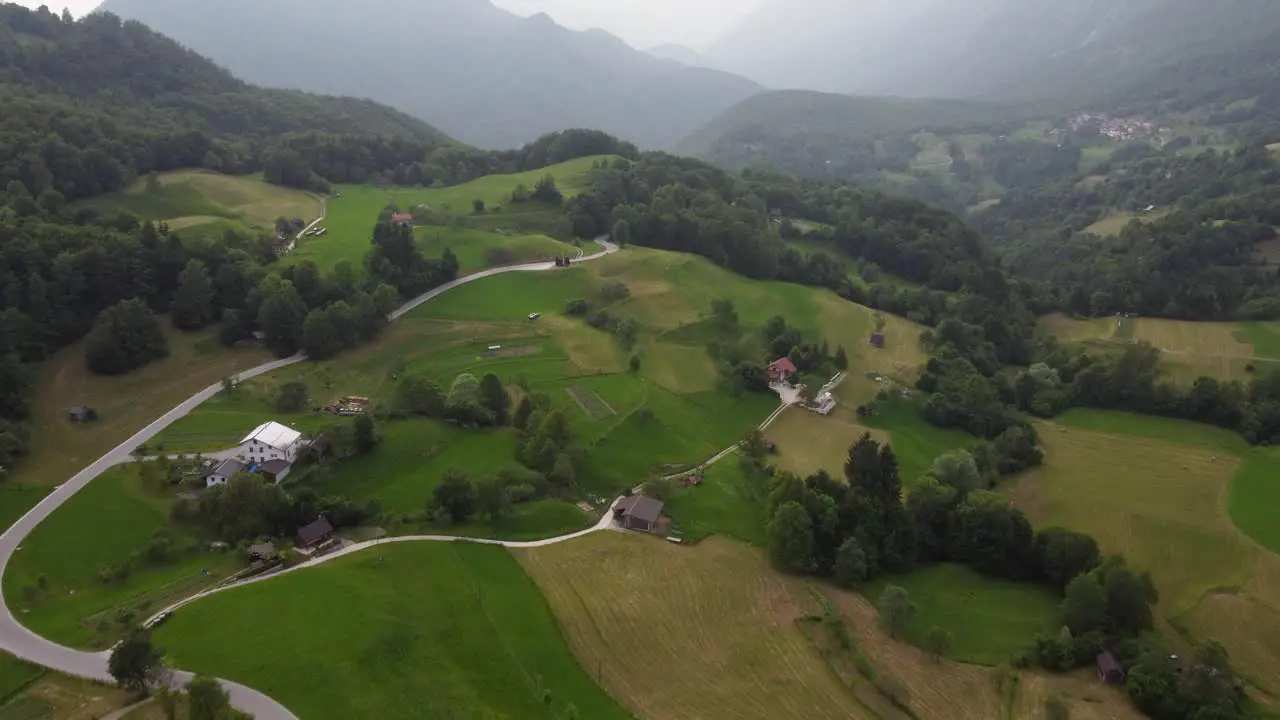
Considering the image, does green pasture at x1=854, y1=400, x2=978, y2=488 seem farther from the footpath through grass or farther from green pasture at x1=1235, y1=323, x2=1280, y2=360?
green pasture at x1=1235, y1=323, x2=1280, y2=360

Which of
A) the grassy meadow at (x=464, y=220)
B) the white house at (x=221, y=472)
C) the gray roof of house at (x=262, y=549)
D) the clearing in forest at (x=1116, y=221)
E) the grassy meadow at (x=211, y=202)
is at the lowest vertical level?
the clearing in forest at (x=1116, y=221)

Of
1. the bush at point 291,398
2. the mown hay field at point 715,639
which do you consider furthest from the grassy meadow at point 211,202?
the mown hay field at point 715,639

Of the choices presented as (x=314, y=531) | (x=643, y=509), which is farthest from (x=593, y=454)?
(x=314, y=531)

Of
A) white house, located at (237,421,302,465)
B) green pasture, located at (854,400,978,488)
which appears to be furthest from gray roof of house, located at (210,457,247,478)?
green pasture, located at (854,400,978,488)

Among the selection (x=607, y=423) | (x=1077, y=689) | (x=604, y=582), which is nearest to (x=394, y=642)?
(x=604, y=582)

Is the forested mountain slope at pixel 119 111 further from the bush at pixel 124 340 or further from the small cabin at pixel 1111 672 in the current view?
the small cabin at pixel 1111 672

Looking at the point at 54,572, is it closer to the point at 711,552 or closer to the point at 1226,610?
the point at 711,552
